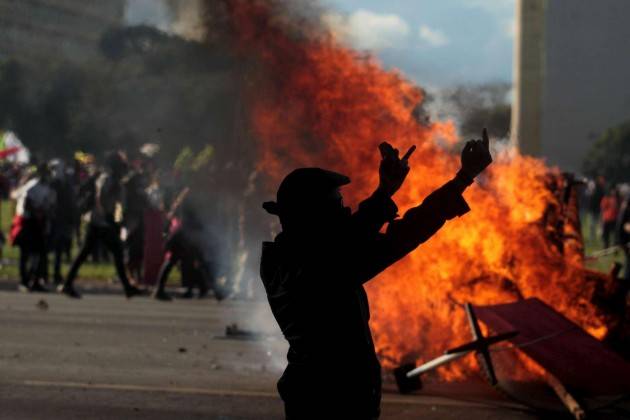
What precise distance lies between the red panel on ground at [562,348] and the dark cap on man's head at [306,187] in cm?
396

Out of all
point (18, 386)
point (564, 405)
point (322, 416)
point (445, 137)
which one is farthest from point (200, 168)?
point (322, 416)

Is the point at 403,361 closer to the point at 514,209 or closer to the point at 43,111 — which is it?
the point at 514,209

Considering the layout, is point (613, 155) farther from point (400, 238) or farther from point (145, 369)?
point (400, 238)

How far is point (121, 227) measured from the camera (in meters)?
17.2

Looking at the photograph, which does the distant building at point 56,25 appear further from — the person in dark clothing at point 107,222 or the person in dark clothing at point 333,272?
the person in dark clothing at point 333,272

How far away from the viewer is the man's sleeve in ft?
12.4

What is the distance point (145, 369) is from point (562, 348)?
11.2ft

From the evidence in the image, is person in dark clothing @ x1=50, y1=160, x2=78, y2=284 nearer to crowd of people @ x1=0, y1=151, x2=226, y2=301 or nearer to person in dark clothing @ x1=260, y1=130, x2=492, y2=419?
crowd of people @ x1=0, y1=151, x2=226, y2=301

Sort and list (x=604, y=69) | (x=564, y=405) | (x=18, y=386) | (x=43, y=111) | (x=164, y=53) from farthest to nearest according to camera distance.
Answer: (x=604, y=69) < (x=43, y=111) < (x=164, y=53) < (x=18, y=386) < (x=564, y=405)

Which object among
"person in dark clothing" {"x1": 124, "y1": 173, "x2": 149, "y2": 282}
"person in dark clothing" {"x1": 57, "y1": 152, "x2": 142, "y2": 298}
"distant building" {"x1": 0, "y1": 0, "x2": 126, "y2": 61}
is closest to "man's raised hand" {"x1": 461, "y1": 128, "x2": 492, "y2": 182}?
"distant building" {"x1": 0, "y1": 0, "x2": 126, "y2": 61}

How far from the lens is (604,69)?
63.8 m

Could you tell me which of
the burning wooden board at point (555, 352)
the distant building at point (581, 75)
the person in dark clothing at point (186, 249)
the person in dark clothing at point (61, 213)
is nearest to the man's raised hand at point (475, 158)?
the burning wooden board at point (555, 352)

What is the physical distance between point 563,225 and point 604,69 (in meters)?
56.6

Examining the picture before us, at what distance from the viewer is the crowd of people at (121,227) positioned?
15188 mm
